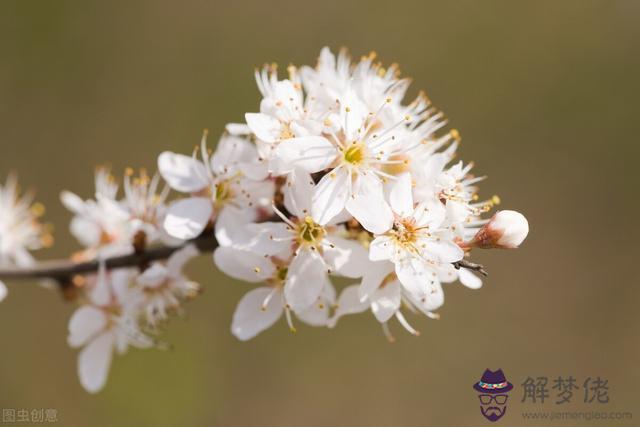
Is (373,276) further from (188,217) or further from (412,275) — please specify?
(188,217)

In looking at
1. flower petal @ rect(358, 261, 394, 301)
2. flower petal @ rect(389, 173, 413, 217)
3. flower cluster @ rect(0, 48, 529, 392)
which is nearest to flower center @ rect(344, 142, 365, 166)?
flower cluster @ rect(0, 48, 529, 392)

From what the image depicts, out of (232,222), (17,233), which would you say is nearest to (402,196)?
(232,222)

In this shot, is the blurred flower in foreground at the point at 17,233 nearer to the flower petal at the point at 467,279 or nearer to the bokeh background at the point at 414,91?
the flower petal at the point at 467,279

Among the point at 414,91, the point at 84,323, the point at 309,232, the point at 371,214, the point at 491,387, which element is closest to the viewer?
the point at 371,214

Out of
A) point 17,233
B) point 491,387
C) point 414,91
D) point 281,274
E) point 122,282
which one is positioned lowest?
point 491,387

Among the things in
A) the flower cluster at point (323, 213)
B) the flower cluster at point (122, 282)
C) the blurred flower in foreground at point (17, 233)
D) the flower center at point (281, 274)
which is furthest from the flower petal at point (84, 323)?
the flower center at point (281, 274)

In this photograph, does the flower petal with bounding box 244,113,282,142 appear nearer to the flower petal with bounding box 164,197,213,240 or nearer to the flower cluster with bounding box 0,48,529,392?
the flower cluster with bounding box 0,48,529,392

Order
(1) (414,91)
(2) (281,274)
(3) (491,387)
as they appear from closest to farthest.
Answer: (2) (281,274)
(3) (491,387)
(1) (414,91)
